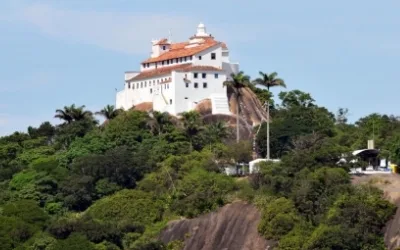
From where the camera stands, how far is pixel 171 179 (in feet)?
306

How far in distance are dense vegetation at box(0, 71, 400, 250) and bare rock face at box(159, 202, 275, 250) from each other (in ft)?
2.80

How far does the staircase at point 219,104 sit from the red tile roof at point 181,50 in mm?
4236

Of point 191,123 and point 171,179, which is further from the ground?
point 191,123

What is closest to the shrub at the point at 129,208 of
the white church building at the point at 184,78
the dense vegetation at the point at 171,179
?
the dense vegetation at the point at 171,179

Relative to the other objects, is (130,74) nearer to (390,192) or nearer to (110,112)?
(110,112)

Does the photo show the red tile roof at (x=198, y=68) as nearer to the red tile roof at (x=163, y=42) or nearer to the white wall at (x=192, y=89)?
the white wall at (x=192, y=89)

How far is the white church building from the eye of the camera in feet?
356

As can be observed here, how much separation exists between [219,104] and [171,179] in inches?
628

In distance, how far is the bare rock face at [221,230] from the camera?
84312mm

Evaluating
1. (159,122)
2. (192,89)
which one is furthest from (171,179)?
(192,89)

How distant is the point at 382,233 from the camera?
258 ft

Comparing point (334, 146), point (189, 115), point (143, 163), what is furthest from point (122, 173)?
point (334, 146)

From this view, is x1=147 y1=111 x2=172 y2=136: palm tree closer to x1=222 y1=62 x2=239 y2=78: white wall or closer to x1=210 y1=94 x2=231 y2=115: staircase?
x1=210 y1=94 x2=231 y2=115: staircase

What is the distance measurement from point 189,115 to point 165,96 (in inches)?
280
